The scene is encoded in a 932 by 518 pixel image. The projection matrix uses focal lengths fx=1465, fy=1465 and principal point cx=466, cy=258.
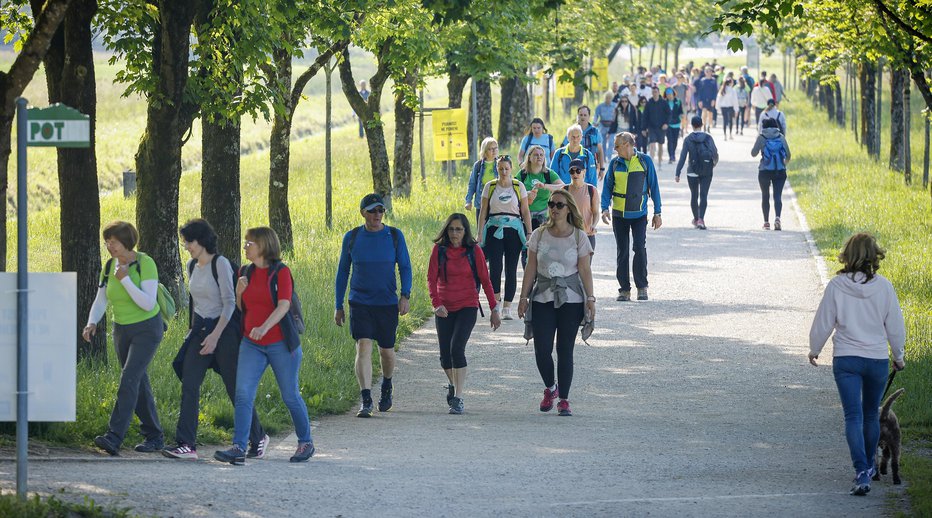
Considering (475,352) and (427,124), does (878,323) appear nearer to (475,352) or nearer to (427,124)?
(475,352)

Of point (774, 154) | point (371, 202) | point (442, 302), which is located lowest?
point (442, 302)

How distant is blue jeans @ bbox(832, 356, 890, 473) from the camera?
27.8ft

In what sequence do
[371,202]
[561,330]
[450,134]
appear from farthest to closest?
[450,134] → [561,330] → [371,202]

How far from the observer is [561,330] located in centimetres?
1112

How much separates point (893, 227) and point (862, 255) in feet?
43.9

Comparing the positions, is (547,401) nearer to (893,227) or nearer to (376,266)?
(376,266)

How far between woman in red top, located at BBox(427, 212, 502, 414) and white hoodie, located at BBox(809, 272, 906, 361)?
3.43 meters

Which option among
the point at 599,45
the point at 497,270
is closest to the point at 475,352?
the point at 497,270

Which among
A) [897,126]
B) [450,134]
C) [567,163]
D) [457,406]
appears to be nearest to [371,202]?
[457,406]

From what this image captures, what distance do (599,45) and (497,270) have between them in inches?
1017

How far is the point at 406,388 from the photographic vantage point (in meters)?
12.4

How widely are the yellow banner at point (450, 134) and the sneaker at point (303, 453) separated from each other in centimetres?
1542

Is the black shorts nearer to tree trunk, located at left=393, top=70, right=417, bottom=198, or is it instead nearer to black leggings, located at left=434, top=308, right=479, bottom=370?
black leggings, located at left=434, top=308, right=479, bottom=370

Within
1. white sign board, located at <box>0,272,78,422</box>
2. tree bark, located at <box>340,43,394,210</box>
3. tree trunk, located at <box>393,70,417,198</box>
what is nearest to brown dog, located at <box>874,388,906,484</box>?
white sign board, located at <box>0,272,78,422</box>
